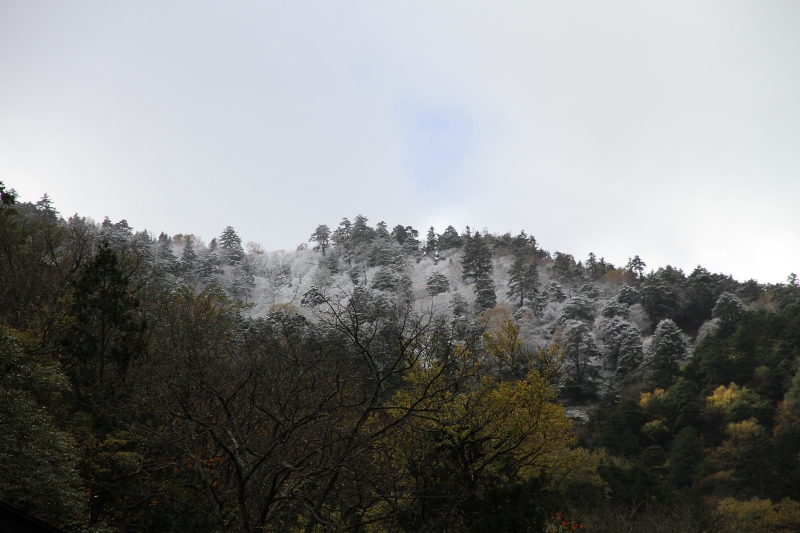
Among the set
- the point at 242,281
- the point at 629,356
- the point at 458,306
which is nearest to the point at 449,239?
the point at 458,306

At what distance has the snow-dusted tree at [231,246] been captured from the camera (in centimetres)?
8381

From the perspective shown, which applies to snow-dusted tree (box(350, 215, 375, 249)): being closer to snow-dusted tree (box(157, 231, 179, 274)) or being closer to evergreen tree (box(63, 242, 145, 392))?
snow-dusted tree (box(157, 231, 179, 274))

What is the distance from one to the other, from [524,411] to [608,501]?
17632 mm

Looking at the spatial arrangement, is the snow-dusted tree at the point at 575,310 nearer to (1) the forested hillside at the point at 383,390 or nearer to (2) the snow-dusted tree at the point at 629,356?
(1) the forested hillside at the point at 383,390

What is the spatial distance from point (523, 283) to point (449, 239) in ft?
69.9

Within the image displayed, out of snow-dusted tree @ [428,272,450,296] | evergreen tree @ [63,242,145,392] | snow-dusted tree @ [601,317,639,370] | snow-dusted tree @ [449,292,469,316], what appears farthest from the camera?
snow-dusted tree @ [428,272,450,296]

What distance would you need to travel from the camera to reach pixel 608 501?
28828mm

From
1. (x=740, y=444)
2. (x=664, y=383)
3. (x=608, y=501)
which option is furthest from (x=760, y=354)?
(x=608, y=501)

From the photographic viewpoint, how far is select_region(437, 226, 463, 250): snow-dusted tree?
8825 cm

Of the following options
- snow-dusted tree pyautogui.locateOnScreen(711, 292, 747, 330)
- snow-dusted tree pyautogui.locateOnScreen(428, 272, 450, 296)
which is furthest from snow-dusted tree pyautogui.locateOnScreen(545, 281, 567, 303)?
snow-dusted tree pyautogui.locateOnScreen(711, 292, 747, 330)

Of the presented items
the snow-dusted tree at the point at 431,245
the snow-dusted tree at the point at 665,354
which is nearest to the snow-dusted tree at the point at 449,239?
the snow-dusted tree at the point at 431,245

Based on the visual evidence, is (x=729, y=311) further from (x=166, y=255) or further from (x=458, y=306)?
(x=166, y=255)

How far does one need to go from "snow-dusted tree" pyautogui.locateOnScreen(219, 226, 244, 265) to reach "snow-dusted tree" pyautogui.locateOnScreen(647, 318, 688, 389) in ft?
190

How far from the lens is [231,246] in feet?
280
